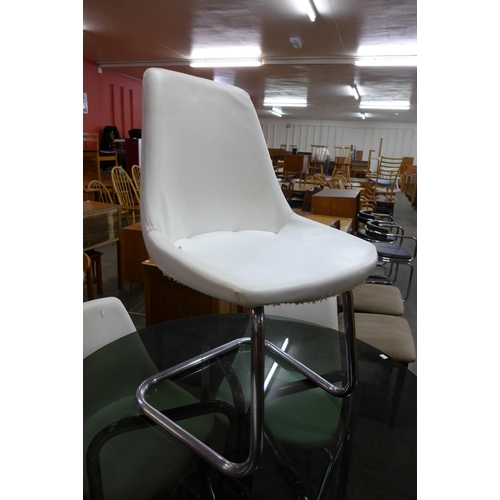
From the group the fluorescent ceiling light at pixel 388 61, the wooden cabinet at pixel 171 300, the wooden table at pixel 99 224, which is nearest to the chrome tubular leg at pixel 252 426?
the wooden cabinet at pixel 171 300

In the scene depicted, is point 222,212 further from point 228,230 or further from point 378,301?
point 378,301

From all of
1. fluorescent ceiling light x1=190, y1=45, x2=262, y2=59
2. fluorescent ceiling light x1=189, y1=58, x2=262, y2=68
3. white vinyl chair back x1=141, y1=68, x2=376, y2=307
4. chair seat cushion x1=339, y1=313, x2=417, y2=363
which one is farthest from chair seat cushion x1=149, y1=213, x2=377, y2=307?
fluorescent ceiling light x1=189, y1=58, x2=262, y2=68

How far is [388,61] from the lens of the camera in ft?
16.7

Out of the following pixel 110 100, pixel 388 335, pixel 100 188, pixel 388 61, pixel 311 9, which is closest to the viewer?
pixel 388 335

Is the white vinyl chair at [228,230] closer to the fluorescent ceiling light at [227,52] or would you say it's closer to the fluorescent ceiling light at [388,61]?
the fluorescent ceiling light at [227,52]

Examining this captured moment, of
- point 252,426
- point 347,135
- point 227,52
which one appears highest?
point 347,135

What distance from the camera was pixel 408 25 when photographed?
364 centimetres

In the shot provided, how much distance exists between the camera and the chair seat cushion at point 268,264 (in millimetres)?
542

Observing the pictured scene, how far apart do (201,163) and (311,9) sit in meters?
3.23

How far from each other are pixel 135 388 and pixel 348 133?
15456 millimetres

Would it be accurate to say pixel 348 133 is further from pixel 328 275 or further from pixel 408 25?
pixel 328 275

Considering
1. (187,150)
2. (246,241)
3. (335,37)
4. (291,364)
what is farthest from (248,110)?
(335,37)

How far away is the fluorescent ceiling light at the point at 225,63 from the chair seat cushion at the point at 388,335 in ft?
16.7

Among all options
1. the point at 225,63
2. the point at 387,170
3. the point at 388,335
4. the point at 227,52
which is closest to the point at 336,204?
the point at 388,335
